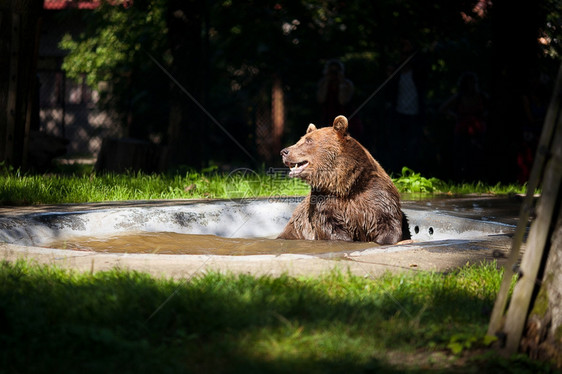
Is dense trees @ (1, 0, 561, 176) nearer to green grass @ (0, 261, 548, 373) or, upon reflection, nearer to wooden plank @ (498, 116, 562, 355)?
green grass @ (0, 261, 548, 373)

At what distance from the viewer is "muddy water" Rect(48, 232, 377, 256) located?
20.1 feet

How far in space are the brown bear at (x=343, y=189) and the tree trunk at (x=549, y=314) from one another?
10.6 feet

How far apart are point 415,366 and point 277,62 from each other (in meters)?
12.8

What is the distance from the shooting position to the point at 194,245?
21.1 feet

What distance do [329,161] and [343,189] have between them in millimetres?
300

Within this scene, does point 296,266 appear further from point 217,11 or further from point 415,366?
point 217,11

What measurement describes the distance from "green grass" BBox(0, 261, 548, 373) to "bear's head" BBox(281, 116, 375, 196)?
250 cm

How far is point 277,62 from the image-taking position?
15234 millimetres

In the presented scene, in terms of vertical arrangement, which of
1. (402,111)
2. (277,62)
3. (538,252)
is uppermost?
(277,62)

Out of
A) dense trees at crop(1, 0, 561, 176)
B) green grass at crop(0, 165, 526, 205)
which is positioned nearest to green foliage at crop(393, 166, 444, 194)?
green grass at crop(0, 165, 526, 205)

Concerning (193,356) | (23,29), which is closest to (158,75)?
(23,29)

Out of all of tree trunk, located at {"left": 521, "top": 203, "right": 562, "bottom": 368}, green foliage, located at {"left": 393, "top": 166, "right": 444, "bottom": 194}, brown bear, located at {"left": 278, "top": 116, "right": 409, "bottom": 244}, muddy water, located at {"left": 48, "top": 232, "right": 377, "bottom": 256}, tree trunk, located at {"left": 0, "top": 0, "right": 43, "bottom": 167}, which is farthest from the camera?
tree trunk, located at {"left": 0, "top": 0, "right": 43, "bottom": 167}

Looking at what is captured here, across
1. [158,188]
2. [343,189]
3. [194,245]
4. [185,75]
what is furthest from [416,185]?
[185,75]

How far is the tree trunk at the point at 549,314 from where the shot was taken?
10.1 feet
